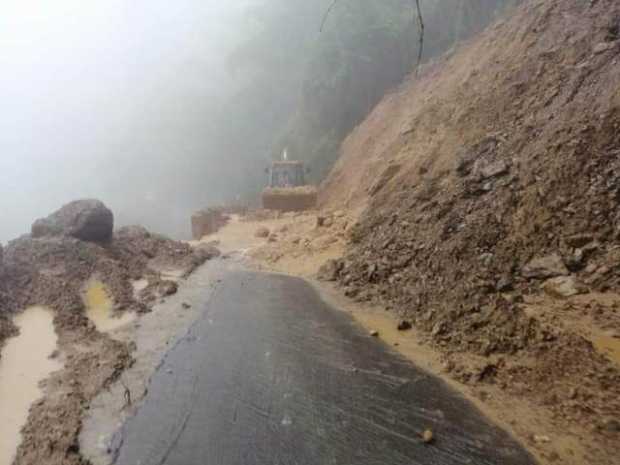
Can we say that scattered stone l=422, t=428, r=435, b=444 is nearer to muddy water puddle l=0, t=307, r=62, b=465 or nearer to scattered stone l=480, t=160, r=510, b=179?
muddy water puddle l=0, t=307, r=62, b=465

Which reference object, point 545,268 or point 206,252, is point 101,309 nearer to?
point 206,252

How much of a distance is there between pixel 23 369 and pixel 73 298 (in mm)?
2676

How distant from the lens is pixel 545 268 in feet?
22.8

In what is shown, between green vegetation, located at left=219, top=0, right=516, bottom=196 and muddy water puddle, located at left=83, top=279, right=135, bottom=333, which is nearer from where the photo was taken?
muddy water puddle, located at left=83, top=279, right=135, bottom=333

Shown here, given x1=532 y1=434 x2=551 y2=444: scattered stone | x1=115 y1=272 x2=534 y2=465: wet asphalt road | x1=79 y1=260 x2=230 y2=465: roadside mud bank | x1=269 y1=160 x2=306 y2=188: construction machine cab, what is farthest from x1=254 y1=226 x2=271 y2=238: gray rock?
x1=532 y1=434 x2=551 y2=444: scattered stone

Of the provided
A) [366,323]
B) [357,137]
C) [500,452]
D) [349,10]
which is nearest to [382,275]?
[366,323]

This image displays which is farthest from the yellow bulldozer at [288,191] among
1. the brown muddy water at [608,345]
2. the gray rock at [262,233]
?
the brown muddy water at [608,345]

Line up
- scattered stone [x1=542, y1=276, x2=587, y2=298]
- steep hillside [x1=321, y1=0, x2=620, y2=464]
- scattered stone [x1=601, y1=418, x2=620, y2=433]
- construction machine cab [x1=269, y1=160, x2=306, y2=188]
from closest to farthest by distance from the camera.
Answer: scattered stone [x1=601, y1=418, x2=620, y2=433] → steep hillside [x1=321, y1=0, x2=620, y2=464] → scattered stone [x1=542, y1=276, x2=587, y2=298] → construction machine cab [x1=269, y1=160, x2=306, y2=188]

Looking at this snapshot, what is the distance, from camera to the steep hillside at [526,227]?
5.52 metres

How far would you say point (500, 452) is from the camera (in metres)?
4.42

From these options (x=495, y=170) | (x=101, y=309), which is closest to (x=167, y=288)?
(x=101, y=309)

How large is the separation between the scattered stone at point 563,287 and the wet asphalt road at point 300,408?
221cm

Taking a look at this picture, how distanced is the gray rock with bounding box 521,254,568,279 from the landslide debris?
5974 millimetres

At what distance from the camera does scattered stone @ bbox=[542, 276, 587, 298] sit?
251 inches
